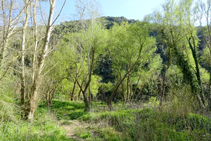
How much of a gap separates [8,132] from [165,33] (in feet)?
34.6

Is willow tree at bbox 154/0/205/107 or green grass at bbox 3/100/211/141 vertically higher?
willow tree at bbox 154/0/205/107

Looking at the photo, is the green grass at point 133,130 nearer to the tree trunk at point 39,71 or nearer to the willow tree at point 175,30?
the tree trunk at point 39,71

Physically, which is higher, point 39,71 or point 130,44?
point 130,44

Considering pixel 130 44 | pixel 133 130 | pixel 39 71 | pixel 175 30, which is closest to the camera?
pixel 39 71

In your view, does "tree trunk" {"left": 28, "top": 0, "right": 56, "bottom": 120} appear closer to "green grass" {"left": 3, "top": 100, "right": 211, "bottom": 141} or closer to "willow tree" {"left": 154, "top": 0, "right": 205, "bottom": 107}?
"green grass" {"left": 3, "top": 100, "right": 211, "bottom": 141}

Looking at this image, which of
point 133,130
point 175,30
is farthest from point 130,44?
point 133,130

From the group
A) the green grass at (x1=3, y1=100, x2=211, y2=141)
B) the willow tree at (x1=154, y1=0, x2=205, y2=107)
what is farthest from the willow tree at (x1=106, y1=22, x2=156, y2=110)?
the green grass at (x1=3, y1=100, x2=211, y2=141)

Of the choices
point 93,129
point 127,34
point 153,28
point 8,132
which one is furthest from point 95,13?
point 8,132

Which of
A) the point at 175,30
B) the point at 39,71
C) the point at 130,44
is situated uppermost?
the point at 175,30

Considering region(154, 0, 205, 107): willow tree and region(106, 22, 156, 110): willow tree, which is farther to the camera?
region(106, 22, 156, 110): willow tree

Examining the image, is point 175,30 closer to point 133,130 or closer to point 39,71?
point 133,130

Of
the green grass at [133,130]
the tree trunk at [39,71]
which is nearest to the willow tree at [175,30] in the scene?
the green grass at [133,130]

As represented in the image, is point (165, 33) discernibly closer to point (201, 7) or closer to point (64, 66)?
point (201, 7)

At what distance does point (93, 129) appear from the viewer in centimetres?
650
